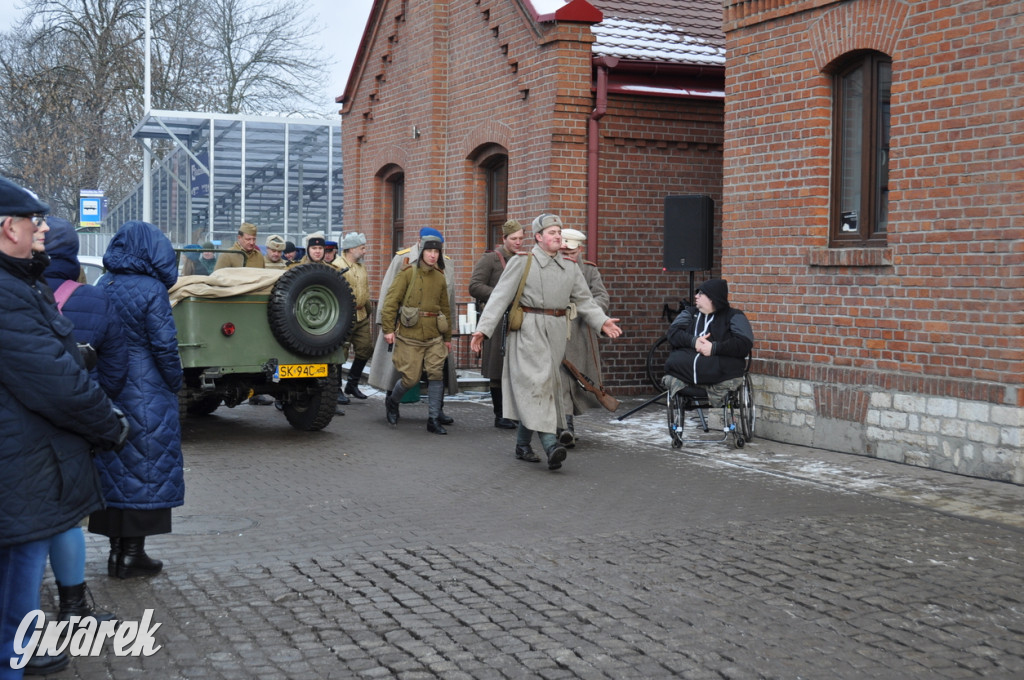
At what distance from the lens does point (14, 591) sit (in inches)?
177

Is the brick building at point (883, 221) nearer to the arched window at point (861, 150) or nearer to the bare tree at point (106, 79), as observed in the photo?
the arched window at point (861, 150)

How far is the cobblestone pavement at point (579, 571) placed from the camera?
16.4ft

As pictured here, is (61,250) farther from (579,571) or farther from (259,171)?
(259,171)

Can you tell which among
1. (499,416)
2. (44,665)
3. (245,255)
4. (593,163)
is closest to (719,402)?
(499,416)

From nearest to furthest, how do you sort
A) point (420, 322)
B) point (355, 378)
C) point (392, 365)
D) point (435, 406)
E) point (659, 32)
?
point (435, 406) < point (420, 322) < point (392, 365) < point (355, 378) < point (659, 32)

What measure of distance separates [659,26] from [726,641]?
39.8 ft

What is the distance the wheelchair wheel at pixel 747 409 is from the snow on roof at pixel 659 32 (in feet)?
18.3

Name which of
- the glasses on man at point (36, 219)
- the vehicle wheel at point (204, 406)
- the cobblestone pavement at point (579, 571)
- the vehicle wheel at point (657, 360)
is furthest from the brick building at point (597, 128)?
the glasses on man at point (36, 219)

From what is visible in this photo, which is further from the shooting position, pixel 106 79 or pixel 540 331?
pixel 106 79

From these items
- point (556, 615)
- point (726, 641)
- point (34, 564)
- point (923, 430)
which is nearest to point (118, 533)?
point (34, 564)

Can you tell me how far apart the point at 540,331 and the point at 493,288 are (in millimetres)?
2961

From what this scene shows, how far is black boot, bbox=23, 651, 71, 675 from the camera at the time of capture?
474cm

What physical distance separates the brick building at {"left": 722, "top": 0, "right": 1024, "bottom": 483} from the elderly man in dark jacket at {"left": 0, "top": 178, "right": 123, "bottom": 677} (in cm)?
695

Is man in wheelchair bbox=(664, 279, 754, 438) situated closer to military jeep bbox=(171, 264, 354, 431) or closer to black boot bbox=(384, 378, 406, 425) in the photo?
black boot bbox=(384, 378, 406, 425)
